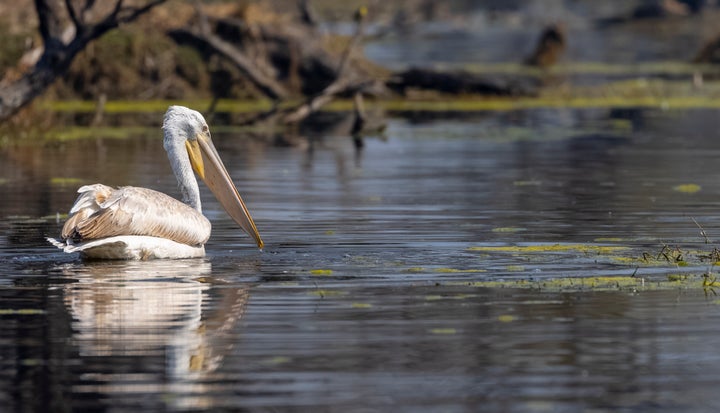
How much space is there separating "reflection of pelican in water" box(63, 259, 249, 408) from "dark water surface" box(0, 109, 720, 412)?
0.02 meters

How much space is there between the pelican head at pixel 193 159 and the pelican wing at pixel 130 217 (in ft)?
2.18

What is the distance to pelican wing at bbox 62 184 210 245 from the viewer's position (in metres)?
10.8

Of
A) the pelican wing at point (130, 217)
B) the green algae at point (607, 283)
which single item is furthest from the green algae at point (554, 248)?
the pelican wing at point (130, 217)

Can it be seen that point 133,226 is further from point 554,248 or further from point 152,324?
point 554,248

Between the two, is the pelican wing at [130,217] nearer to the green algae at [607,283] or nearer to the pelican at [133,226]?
the pelican at [133,226]

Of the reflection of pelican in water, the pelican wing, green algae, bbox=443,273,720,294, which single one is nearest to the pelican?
the pelican wing

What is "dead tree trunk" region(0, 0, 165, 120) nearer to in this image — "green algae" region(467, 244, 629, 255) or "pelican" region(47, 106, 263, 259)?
"pelican" region(47, 106, 263, 259)

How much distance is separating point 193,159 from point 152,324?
4053 mm

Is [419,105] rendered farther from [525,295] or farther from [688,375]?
[688,375]

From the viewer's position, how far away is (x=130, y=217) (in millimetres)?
10930

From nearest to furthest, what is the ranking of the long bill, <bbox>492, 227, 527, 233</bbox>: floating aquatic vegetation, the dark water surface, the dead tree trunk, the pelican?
the dark water surface → the pelican → the long bill → <bbox>492, 227, 527, 233</bbox>: floating aquatic vegetation → the dead tree trunk

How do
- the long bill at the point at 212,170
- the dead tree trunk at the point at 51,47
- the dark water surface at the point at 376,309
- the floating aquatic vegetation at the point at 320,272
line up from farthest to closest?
the dead tree trunk at the point at 51,47, the long bill at the point at 212,170, the floating aquatic vegetation at the point at 320,272, the dark water surface at the point at 376,309

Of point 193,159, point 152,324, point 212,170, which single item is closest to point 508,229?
point 212,170

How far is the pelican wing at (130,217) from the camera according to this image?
10.8 meters
